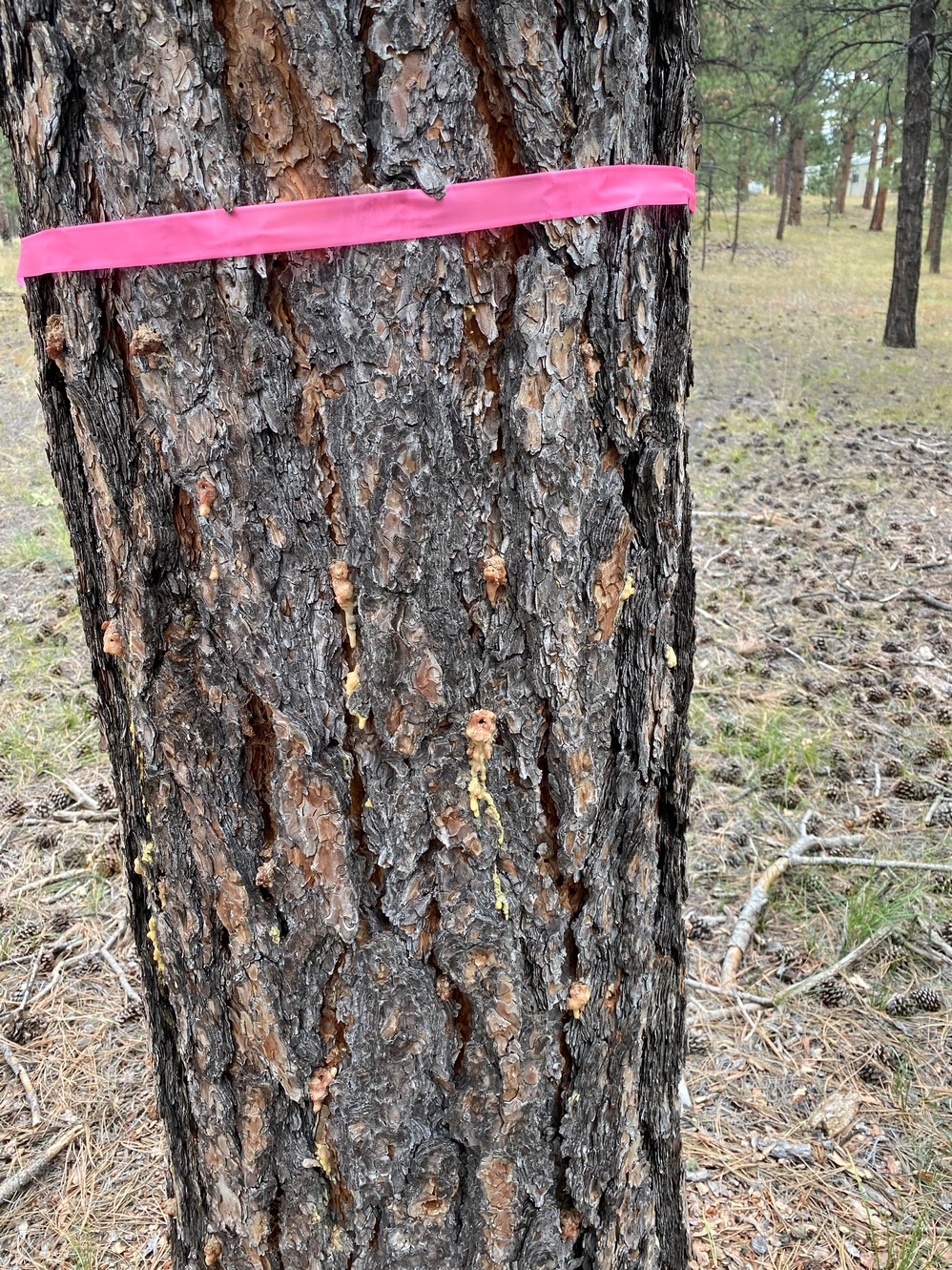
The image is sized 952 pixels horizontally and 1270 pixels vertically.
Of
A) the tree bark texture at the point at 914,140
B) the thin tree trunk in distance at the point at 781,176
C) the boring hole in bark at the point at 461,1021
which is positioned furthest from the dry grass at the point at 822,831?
the thin tree trunk in distance at the point at 781,176

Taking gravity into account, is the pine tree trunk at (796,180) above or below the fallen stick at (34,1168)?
above

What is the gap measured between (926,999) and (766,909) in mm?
425

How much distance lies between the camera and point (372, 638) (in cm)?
85

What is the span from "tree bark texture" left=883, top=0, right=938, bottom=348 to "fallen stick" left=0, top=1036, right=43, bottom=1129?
424 inches

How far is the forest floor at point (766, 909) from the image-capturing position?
1.66 m

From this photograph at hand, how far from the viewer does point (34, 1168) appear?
174cm

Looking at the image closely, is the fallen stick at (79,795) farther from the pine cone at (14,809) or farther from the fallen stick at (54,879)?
the fallen stick at (54,879)

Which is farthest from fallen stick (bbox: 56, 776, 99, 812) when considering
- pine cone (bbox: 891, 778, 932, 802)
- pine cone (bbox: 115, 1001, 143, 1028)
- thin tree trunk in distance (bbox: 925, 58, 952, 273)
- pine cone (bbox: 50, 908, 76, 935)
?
thin tree trunk in distance (bbox: 925, 58, 952, 273)

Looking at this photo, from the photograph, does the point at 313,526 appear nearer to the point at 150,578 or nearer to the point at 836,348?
the point at 150,578

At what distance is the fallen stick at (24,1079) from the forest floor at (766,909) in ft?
0.04

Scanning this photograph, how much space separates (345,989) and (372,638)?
394 millimetres

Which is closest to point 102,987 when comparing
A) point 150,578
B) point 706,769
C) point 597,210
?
point 150,578

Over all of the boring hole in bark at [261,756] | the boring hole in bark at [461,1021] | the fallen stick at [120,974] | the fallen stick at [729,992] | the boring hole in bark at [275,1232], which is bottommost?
the fallen stick at [729,992]

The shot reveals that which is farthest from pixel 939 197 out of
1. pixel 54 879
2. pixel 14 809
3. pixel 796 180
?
pixel 54 879
